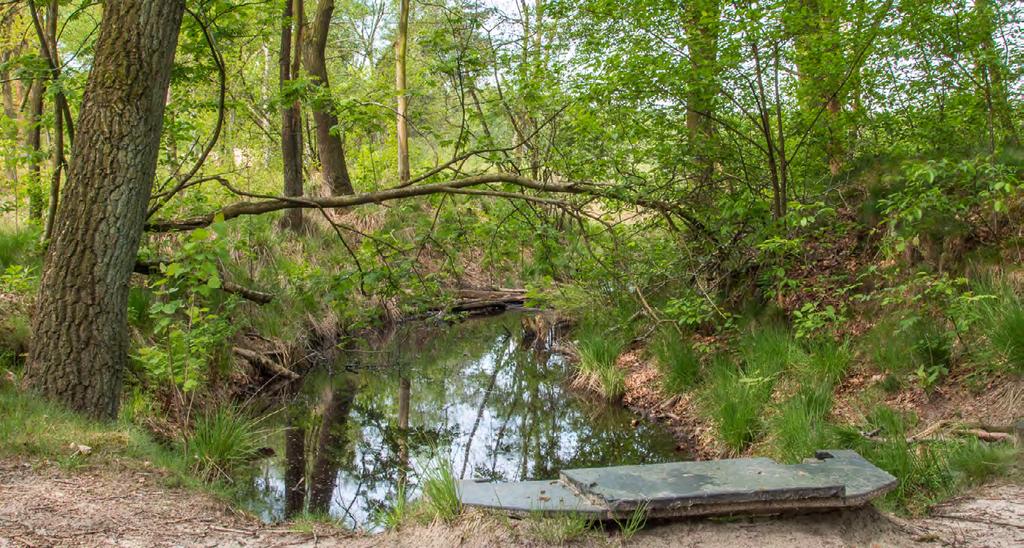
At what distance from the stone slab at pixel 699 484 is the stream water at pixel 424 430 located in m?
1.81

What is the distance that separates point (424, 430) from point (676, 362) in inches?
114

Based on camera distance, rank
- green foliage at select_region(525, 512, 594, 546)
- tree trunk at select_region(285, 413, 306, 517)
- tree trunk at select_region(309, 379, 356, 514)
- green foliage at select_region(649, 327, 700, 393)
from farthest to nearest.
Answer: green foliage at select_region(649, 327, 700, 393) < tree trunk at select_region(309, 379, 356, 514) < tree trunk at select_region(285, 413, 306, 517) < green foliage at select_region(525, 512, 594, 546)

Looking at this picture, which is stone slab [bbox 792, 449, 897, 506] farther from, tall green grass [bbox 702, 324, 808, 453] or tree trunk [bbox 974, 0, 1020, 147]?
tree trunk [bbox 974, 0, 1020, 147]

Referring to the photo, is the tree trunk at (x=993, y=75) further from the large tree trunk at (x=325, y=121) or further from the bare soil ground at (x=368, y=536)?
the large tree trunk at (x=325, y=121)

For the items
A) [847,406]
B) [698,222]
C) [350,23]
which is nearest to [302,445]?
[698,222]

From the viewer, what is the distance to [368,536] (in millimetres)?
3854

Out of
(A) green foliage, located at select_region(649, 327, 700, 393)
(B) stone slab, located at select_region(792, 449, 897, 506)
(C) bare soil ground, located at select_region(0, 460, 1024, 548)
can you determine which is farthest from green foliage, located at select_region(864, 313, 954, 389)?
(B) stone slab, located at select_region(792, 449, 897, 506)

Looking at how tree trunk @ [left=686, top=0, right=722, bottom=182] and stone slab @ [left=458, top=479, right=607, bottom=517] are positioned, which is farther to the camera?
tree trunk @ [left=686, top=0, right=722, bottom=182]

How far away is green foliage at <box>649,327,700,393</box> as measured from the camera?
817 cm

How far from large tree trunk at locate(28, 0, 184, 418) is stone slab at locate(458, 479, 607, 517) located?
2.82m

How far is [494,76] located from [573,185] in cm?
197

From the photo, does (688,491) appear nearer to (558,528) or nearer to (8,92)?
(558,528)

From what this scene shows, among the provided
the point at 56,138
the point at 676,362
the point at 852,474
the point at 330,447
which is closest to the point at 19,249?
the point at 56,138

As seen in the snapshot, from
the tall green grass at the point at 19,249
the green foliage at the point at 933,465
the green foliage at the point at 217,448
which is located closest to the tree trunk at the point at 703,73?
the green foliage at the point at 933,465
